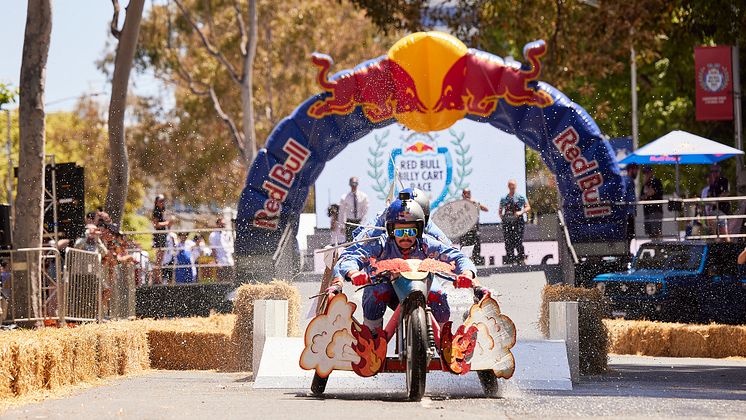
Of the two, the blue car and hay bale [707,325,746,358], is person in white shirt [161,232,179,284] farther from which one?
hay bale [707,325,746,358]

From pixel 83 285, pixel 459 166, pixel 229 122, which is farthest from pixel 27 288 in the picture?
pixel 229 122

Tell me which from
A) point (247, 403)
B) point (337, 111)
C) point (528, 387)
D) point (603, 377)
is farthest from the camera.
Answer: point (337, 111)

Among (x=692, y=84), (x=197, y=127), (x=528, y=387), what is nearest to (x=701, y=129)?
(x=692, y=84)

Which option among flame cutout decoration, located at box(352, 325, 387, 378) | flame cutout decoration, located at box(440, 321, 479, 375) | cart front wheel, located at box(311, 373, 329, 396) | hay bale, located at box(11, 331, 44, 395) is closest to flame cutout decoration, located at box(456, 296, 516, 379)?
flame cutout decoration, located at box(440, 321, 479, 375)

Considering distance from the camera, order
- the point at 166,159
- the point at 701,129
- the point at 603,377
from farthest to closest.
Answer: the point at 166,159, the point at 701,129, the point at 603,377

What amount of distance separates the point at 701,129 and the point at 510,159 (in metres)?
15.8

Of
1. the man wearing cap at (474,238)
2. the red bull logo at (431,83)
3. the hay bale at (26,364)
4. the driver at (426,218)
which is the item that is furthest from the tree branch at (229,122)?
the hay bale at (26,364)

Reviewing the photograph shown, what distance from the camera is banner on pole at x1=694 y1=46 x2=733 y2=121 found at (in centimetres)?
3688

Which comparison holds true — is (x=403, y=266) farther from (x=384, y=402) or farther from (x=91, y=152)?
(x=91, y=152)

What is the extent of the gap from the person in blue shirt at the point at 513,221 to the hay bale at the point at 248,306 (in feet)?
33.7

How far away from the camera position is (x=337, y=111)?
24094 millimetres

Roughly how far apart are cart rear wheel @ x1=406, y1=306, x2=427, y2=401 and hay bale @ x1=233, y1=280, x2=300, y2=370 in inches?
230

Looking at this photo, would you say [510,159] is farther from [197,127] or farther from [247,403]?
[197,127]

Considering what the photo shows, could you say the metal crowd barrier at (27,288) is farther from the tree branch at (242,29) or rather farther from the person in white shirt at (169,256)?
the tree branch at (242,29)
